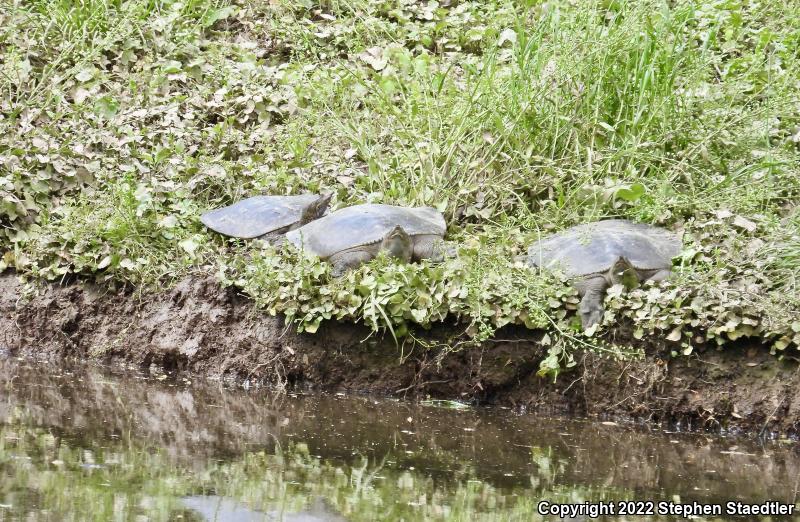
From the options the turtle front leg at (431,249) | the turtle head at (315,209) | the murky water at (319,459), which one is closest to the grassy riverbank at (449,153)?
the turtle front leg at (431,249)

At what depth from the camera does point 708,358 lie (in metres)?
5.46

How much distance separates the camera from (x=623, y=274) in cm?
566

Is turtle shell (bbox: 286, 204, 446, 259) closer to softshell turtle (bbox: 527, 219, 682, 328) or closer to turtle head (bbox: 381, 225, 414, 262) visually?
turtle head (bbox: 381, 225, 414, 262)

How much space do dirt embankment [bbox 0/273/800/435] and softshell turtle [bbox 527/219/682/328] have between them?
0.34m

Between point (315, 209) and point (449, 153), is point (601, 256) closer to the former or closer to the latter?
point (449, 153)

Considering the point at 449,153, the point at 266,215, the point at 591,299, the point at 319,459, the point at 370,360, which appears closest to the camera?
the point at 319,459

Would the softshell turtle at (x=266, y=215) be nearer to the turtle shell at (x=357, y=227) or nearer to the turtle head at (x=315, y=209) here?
the turtle head at (x=315, y=209)

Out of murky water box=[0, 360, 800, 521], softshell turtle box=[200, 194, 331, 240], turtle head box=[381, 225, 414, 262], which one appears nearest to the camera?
murky water box=[0, 360, 800, 521]

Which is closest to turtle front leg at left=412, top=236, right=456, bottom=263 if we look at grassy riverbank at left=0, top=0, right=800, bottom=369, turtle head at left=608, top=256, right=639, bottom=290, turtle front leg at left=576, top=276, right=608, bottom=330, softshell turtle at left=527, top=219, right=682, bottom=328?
grassy riverbank at left=0, top=0, right=800, bottom=369

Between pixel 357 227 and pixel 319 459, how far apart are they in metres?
1.81

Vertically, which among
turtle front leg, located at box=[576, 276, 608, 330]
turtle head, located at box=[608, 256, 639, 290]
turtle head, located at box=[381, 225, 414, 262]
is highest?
turtle head, located at box=[381, 225, 414, 262]

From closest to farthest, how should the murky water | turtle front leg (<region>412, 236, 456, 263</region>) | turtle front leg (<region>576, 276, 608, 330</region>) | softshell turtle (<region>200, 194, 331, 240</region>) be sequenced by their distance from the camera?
the murky water
turtle front leg (<region>576, 276, 608, 330</region>)
turtle front leg (<region>412, 236, 456, 263</region>)
softshell turtle (<region>200, 194, 331, 240</region>)

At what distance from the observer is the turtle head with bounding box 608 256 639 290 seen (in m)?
5.62

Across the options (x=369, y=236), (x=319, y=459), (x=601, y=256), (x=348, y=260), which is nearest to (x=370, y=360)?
(x=348, y=260)
